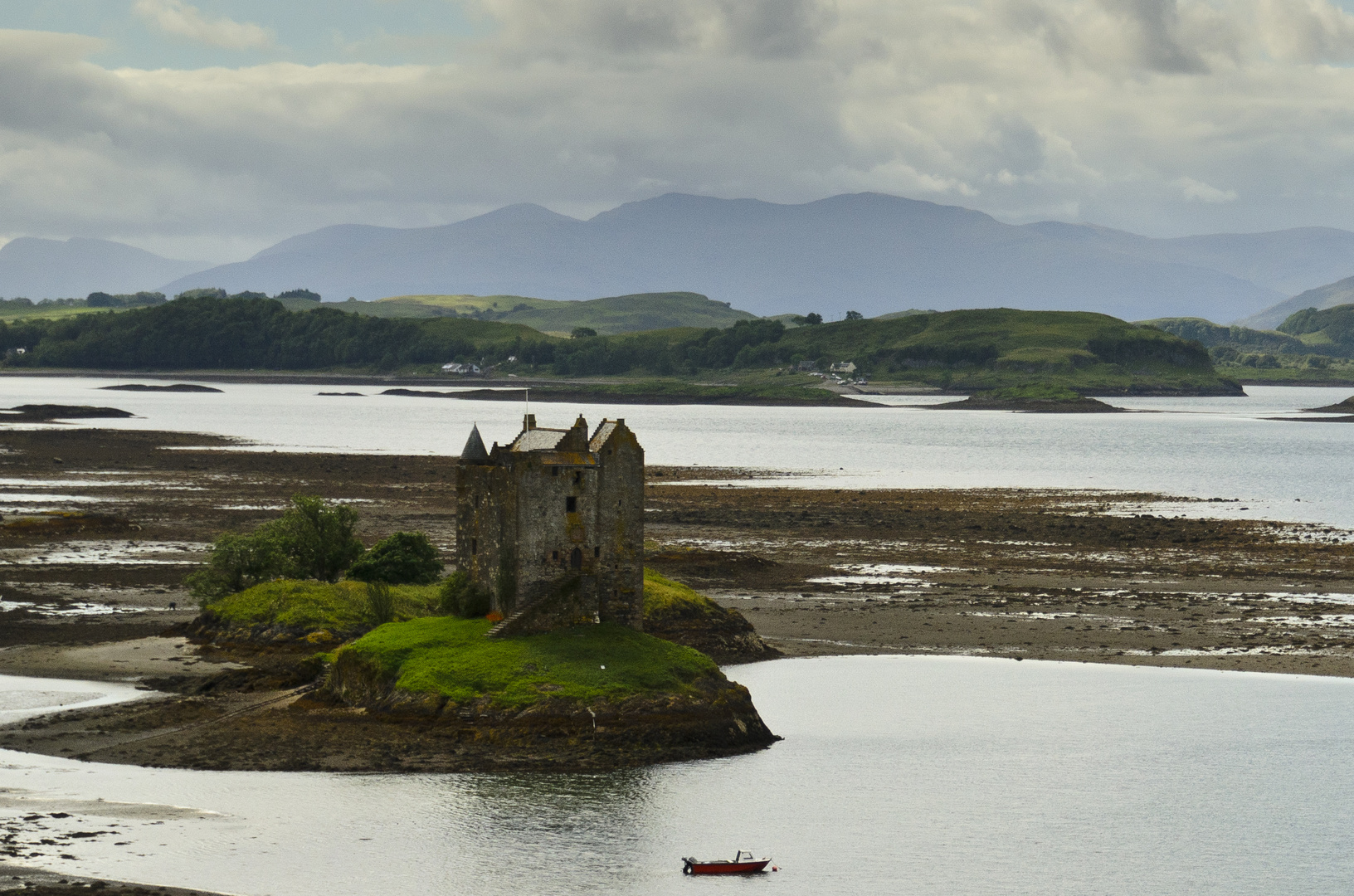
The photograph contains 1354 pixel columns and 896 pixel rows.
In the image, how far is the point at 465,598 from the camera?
48.3 metres

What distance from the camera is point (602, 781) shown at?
40562mm

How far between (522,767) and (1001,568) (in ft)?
139

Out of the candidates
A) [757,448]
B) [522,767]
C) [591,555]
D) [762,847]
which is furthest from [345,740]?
[757,448]

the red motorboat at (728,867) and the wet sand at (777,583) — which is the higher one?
the wet sand at (777,583)

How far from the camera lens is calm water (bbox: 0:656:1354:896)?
A: 115 feet

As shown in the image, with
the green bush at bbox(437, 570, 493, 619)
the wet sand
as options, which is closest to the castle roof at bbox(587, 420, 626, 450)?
the green bush at bbox(437, 570, 493, 619)

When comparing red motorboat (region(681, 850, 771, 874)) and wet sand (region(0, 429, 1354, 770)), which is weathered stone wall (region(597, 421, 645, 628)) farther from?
red motorboat (region(681, 850, 771, 874))

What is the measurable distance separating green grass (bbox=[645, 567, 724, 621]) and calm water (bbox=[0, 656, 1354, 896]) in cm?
752

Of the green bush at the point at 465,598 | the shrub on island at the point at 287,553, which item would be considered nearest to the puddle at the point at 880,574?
the shrub on island at the point at 287,553

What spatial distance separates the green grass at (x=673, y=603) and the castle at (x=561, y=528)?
7.12m

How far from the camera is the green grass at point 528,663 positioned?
44.0m

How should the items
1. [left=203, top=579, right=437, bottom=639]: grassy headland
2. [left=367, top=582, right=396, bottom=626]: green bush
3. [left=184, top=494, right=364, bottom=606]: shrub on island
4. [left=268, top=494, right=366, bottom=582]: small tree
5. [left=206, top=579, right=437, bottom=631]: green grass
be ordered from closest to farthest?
[left=367, top=582, right=396, bottom=626]: green bush < [left=203, top=579, right=437, bottom=639]: grassy headland < [left=206, top=579, right=437, bottom=631]: green grass < [left=184, top=494, right=364, bottom=606]: shrub on island < [left=268, top=494, right=366, bottom=582]: small tree

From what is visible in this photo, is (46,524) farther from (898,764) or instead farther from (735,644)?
(898,764)

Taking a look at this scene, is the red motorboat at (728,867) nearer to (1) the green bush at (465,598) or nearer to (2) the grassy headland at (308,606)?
(1) the green bush at (465,598)
